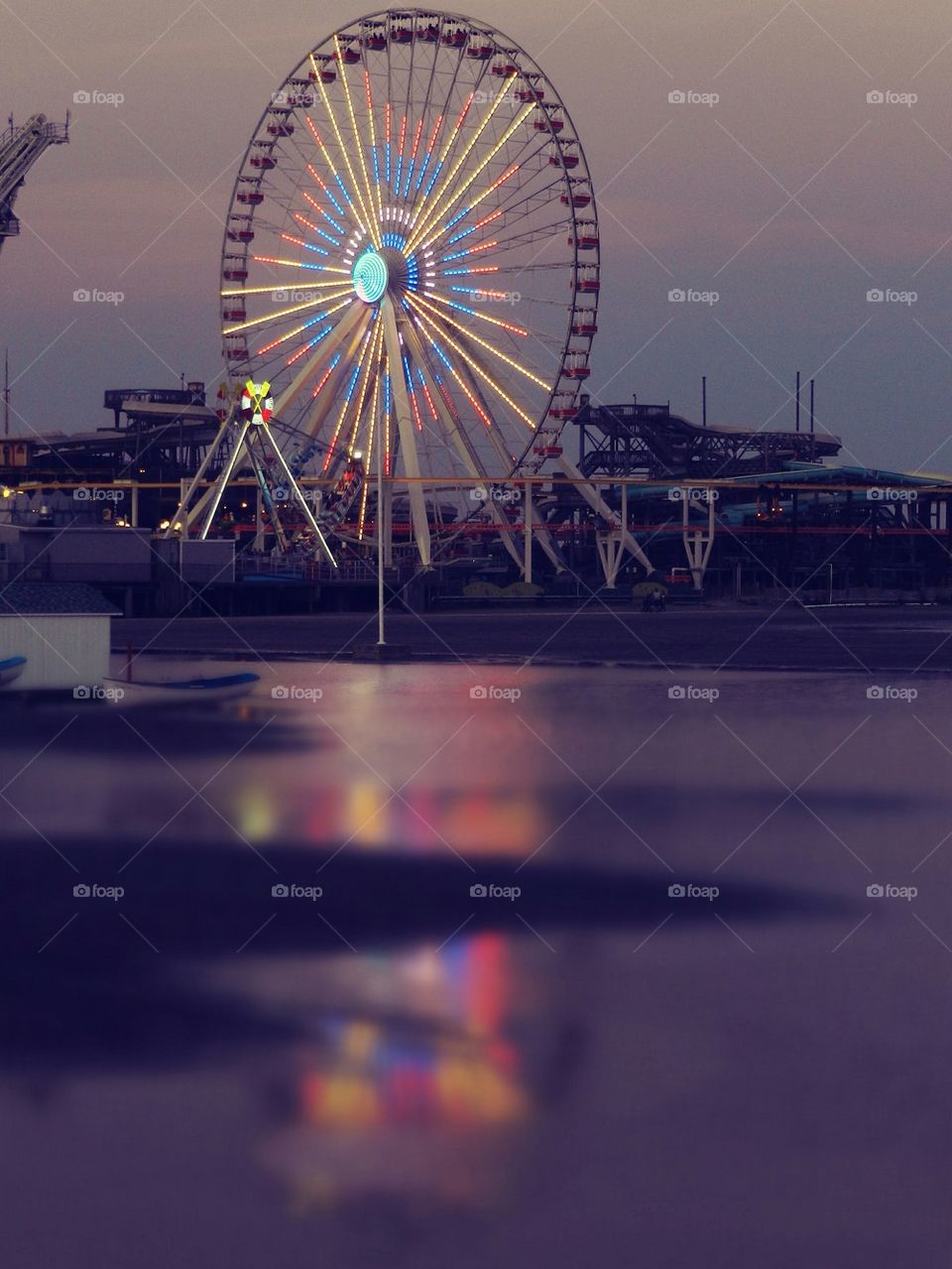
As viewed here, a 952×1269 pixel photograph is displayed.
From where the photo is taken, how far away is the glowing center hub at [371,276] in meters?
89.7

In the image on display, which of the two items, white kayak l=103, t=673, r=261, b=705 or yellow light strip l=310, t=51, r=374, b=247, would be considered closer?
white kayak l=103, t=673, r=261, b=705

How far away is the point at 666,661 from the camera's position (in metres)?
59.5

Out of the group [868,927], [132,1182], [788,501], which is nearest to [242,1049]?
[132,1182]
